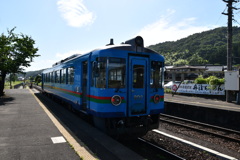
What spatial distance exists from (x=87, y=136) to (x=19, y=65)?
2019cm

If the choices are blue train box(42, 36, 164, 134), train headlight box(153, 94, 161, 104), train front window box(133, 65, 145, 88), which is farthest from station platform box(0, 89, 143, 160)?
train headlight box(153, 94, 161, 104)

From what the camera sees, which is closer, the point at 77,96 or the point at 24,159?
the point at 24,159

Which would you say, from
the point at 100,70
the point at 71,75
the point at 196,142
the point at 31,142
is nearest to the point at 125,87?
the point at 100,70

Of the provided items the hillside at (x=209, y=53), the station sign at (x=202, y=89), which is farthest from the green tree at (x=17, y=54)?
the hillside at (x=209, y=53)

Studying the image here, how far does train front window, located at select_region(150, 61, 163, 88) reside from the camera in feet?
23.2

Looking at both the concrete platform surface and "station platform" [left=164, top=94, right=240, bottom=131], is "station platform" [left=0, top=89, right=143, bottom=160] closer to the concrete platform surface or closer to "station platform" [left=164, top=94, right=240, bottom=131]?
the concrete platform surface

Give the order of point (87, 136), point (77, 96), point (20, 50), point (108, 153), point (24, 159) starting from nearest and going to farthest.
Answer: point (24, 159) < point (108, 153) < point (87, 136) < point (77, 96) < point (20, 50)

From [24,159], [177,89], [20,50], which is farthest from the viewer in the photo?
[177,89]

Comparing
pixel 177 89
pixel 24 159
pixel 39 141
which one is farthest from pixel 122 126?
pixel 177 89

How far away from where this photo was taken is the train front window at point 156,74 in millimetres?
7057

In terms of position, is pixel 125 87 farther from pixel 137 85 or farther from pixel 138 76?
pixel 138 76

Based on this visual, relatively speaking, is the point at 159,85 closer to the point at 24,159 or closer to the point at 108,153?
the point at 108,153

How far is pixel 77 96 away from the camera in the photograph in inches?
339

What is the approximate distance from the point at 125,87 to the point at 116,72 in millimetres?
590
